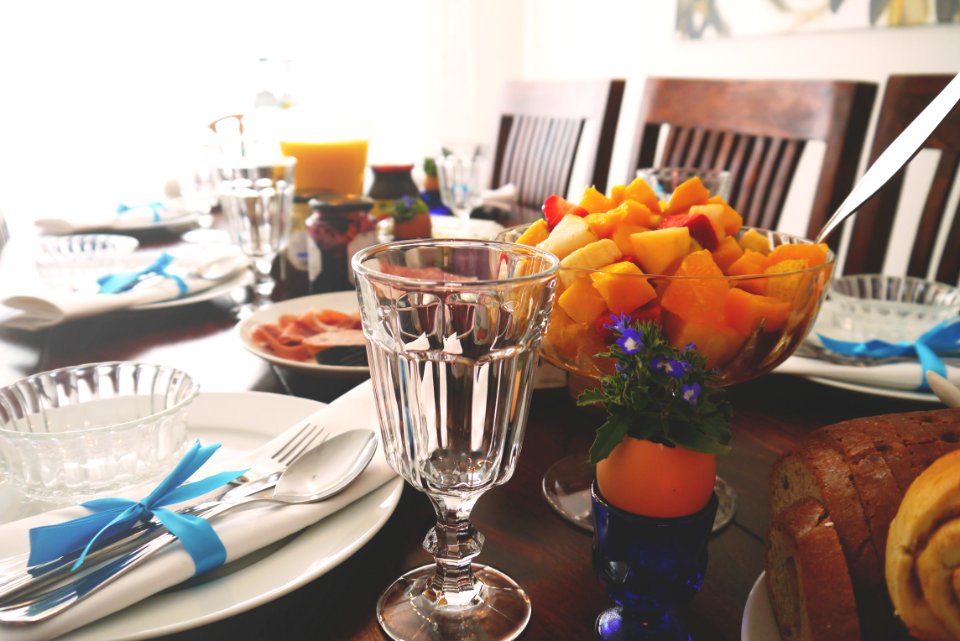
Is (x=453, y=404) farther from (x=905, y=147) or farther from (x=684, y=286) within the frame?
(x=905, y=147)

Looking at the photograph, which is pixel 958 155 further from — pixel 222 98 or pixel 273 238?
pixel 222 98

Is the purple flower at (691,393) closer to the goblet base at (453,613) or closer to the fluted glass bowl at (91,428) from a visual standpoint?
the goblet base at (453,613)

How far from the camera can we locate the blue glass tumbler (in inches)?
13.2

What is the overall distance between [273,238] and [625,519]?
75 cm

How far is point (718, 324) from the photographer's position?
438 mm

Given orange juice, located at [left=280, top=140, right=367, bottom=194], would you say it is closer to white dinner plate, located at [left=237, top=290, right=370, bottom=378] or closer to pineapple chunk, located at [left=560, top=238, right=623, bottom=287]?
white dinner plate, located at [left=237, top=290, right=370, bottom=378]

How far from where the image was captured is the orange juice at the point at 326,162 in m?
1.27

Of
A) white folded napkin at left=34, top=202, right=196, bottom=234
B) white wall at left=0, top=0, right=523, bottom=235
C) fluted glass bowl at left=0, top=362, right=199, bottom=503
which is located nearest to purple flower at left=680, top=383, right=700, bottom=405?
fluted glass bowl at left=0, top=362, right=199, bottom=503

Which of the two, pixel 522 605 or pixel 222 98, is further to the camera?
pixel 222 98

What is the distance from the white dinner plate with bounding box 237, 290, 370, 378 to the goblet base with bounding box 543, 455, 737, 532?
184mm

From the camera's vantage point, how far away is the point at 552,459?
0.55m

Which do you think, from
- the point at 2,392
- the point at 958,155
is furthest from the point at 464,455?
the point at 958,155

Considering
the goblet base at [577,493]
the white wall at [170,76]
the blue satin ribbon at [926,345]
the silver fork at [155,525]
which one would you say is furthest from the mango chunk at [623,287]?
the white wall at [170,76]

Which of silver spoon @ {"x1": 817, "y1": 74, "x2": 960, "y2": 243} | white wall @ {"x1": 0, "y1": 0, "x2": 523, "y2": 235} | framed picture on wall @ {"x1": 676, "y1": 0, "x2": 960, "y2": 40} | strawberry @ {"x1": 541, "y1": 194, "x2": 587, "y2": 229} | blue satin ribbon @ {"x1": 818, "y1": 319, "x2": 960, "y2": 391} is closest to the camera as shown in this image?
silver spoon @ {"x1": 817, "y1": 74, "x2": 960, "y2": 243}
